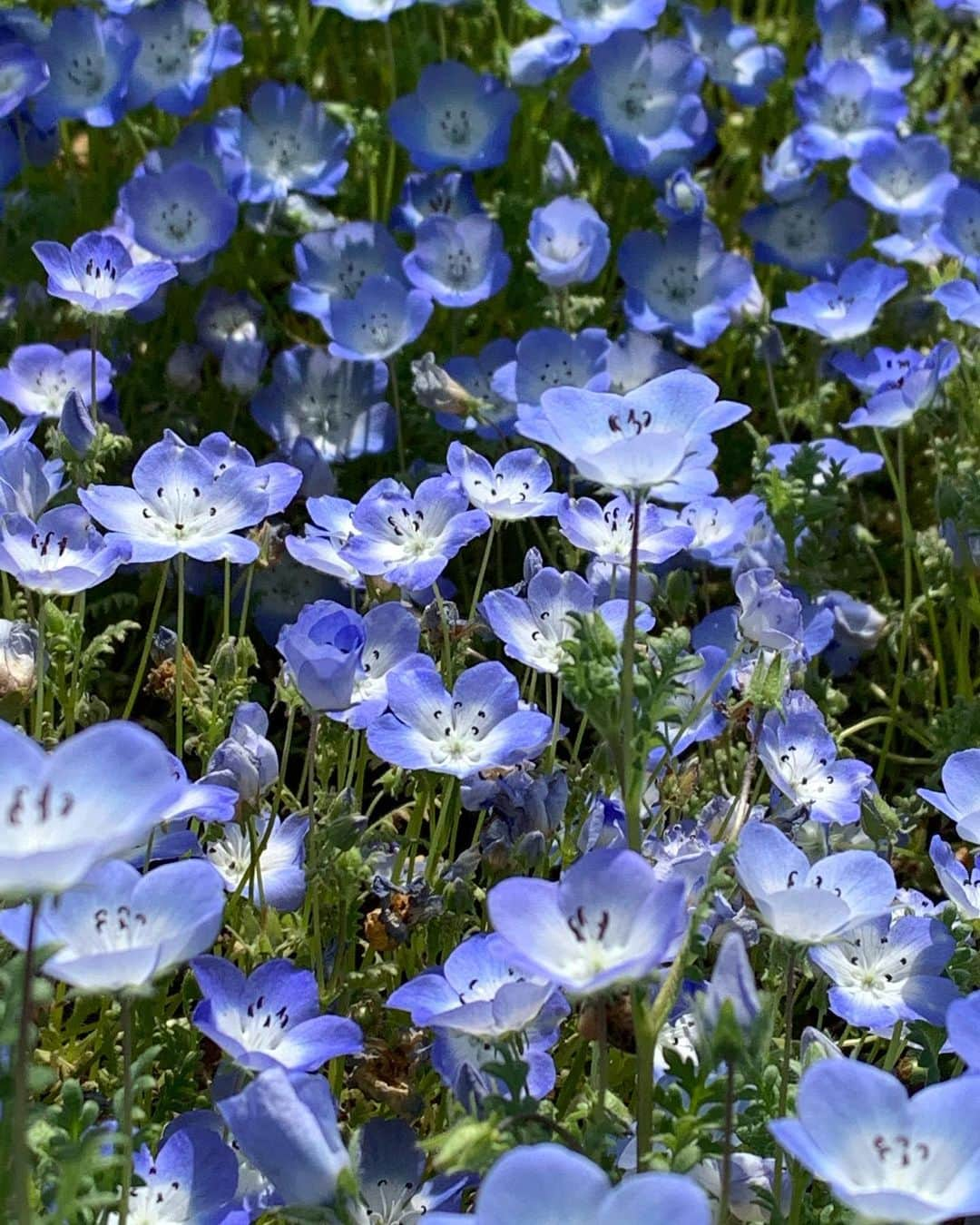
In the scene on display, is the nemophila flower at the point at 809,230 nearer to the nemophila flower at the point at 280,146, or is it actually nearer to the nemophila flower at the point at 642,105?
the nemophila flower at the point at 642,105

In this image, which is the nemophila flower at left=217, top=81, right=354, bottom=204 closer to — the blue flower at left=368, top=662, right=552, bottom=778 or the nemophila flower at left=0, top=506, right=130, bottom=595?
the nemophila flower at left=0, top=506, right=130, bottom=595

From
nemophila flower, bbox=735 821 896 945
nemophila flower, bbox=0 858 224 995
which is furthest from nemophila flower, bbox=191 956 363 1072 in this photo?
nemophila flower, bbox=735 821 896 945

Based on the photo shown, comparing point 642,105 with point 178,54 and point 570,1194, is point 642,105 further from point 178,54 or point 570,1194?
point 570,1194

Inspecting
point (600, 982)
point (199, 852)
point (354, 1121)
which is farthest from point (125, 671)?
point (600, 982)

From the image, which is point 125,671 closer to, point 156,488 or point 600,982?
point 156,488

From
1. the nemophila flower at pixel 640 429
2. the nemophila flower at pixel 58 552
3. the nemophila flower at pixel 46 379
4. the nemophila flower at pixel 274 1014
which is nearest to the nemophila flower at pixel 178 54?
the nemophila flower at pixel 46 379

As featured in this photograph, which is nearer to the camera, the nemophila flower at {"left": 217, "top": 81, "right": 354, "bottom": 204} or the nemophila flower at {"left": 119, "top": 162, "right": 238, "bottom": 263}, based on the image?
the nemophila flower at {"left": 119, "top": 162, "right": 238, "bottom": 263}
